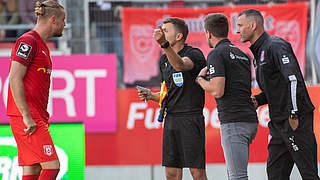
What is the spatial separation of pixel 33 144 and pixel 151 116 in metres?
3.27

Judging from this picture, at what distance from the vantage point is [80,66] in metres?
8.62

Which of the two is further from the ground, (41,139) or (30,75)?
(30,75)

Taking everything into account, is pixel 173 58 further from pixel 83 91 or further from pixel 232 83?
pixel 83 91

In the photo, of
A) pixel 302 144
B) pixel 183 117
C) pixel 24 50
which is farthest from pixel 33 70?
pixel 302 144

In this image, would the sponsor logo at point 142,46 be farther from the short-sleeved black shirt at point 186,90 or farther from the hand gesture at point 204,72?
the hand gesture at point 204,72

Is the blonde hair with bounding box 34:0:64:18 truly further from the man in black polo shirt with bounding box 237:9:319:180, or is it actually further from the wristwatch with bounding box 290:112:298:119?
the wristwatch with bounding box 290:112:298:119

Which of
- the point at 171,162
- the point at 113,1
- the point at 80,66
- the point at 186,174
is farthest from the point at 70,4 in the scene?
the point at 171,162

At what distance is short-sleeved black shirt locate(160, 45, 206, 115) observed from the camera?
21.4 ft

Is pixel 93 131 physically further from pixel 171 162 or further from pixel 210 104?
pixel 171 162

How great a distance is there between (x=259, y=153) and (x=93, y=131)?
7.95ft

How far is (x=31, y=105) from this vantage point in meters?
5.61

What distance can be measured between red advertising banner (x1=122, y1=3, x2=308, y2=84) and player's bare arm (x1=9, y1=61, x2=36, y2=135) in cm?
438

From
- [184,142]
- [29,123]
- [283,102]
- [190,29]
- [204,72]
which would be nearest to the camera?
[29,123]

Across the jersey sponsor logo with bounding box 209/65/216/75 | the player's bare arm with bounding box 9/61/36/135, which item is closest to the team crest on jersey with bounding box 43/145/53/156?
the player's bare arm with bounding box 9/61/36/135
